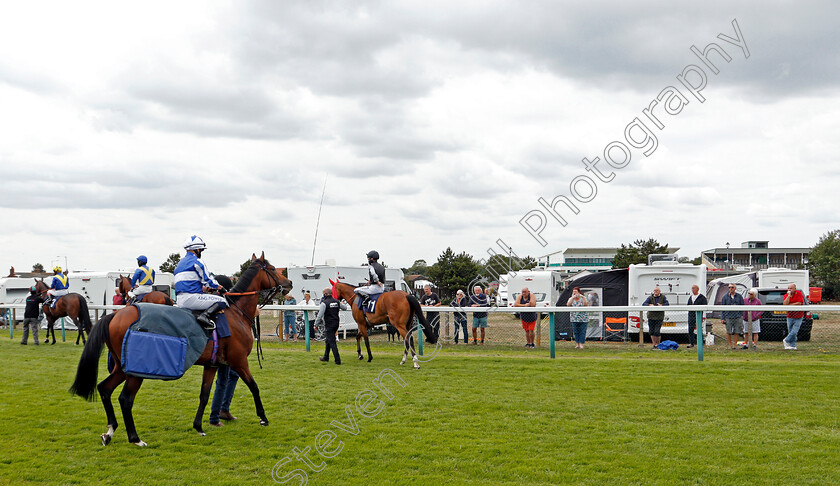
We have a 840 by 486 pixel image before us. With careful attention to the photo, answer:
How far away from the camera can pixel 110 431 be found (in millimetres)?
6711

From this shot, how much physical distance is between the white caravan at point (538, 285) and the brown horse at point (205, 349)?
52.7 ft

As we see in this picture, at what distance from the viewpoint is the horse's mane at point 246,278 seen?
26.0ft

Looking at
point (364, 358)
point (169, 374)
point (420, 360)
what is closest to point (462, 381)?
point (420, 360)

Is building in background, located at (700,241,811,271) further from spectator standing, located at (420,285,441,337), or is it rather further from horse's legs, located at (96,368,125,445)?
horse's legs, located at (96,368,125,445)

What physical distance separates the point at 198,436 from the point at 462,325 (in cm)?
A: 952

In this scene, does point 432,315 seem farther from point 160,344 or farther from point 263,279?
point 160,344

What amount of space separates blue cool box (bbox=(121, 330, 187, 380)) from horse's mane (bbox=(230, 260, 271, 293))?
1373 millimetres

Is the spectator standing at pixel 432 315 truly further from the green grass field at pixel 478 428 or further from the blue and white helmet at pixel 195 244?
the blue and white helmet at pixel 195 244

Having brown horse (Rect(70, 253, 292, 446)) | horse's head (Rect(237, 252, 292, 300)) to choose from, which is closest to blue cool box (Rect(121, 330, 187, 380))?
brown horse (Rect(70, 253, 292, 446))

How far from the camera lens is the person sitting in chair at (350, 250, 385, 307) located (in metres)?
12.7

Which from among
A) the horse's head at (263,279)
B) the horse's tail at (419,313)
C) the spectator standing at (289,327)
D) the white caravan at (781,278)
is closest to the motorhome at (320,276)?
the spectator standing at (289,327)

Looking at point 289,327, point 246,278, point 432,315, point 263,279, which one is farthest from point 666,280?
point 246,278

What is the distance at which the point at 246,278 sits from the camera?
802 cm

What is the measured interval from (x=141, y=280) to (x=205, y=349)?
682cm
